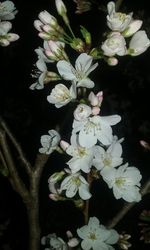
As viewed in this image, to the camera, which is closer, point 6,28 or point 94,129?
point 94,129

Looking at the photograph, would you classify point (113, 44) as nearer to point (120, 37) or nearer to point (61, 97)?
point (120, 37)

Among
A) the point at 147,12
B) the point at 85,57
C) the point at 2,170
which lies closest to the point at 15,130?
the point at 147,12

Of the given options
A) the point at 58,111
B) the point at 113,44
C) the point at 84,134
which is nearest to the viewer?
the point at 113,44

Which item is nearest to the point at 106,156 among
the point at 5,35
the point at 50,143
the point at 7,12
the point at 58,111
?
the point at 50,143

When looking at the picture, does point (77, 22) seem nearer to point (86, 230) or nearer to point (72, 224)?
point (72, 224)

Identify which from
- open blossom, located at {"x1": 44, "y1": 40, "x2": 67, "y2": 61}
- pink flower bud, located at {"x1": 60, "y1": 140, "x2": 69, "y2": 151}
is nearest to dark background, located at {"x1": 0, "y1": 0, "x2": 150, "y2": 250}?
pink flower bud, located at {"x1": 60, "y1": 140, "x2": 69, "y2": 151}

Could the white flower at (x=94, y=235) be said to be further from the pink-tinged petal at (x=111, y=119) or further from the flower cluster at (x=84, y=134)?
the pink-tinged petal at (x=111, y=119)

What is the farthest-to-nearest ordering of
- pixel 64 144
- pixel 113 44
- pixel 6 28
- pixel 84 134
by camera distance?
pixel 6 28, pixel 64 144, pixel 84 134, pixel 113 44
